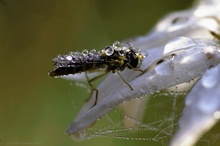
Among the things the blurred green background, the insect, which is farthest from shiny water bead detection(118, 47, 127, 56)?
the blurred green background

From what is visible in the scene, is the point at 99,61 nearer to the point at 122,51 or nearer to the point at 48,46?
the point at 122,51

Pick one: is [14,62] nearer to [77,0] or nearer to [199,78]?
[77,0]

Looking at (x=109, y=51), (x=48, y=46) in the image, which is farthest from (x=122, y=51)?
(x=48, y=46)

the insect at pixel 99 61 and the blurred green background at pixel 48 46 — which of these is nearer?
the insect at pixel 99 61

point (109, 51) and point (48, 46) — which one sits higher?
point (48, 46)

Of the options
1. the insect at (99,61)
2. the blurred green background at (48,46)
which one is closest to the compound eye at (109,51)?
the insect at (99,61)

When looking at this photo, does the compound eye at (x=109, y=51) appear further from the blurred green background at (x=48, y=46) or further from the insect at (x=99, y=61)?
the blurred green background at (x=48, y=46)
